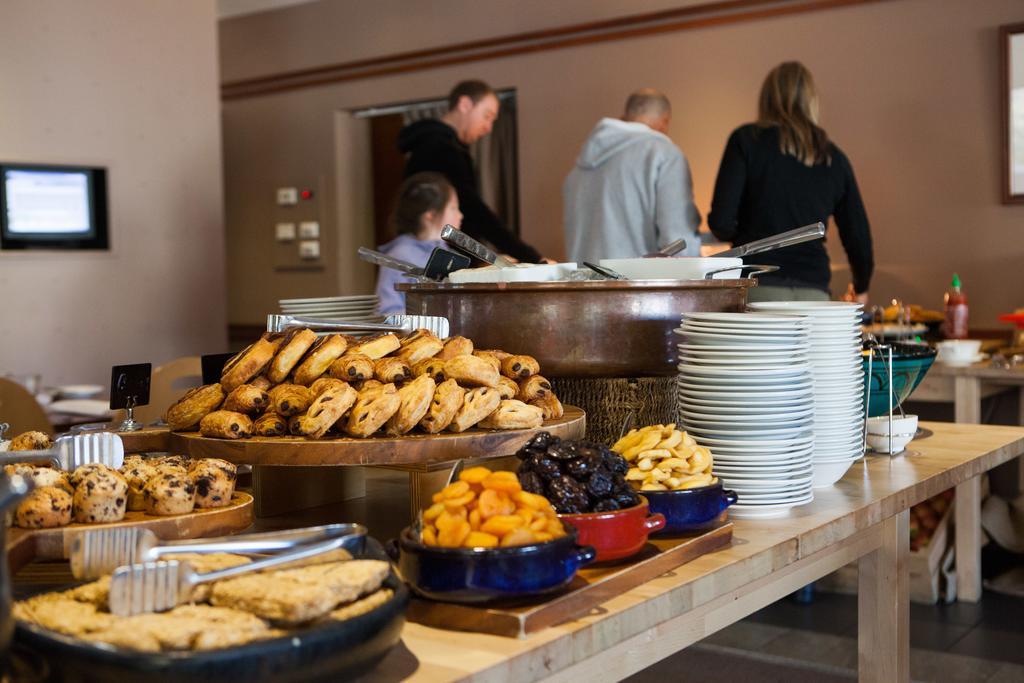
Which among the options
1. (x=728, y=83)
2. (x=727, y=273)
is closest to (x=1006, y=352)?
(x=728, y=83)

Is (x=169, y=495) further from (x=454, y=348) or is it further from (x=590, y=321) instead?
(x=590, y=321)

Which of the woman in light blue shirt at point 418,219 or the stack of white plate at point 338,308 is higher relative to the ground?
the woman in light blue shirt at point 418,219

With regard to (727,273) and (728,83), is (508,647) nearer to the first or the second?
(727,273)

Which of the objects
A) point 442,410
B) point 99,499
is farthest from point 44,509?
point 442,410

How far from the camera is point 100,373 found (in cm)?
566

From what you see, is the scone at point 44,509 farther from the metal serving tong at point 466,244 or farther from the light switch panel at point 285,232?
the light switch panel at point 285,232

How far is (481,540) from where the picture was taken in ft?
3.55

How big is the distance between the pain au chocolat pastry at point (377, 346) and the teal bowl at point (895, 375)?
916mm

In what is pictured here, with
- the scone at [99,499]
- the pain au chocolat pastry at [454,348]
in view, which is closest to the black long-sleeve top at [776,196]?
the pain au chocolat pastry at [454,348]

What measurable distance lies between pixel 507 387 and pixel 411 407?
0.18 m

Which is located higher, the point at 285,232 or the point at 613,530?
the point at 285,232

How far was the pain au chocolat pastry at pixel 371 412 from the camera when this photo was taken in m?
1.42

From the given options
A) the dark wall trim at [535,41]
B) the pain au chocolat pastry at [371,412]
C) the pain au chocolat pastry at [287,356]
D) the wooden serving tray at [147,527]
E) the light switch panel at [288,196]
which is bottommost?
the wooden serving tray at [147,527]

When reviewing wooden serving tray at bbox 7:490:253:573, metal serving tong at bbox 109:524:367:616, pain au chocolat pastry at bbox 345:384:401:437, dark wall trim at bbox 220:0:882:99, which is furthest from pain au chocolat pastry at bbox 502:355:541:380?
dark wall trim at bbox 220:0:882:99
